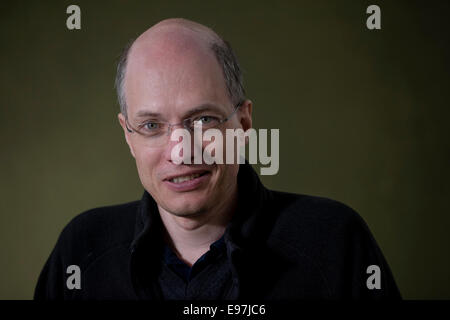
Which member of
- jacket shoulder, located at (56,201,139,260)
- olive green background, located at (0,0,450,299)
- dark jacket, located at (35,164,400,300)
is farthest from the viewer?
olive green background, located at (0,0,450,299)

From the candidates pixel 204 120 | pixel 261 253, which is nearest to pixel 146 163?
pixel 204 120

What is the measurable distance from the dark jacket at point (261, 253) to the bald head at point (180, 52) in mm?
321

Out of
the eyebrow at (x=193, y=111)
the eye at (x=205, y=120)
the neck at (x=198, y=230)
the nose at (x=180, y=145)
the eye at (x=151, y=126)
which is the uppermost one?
the eyebrow at (x=193, y=111)

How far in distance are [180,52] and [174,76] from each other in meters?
0.07

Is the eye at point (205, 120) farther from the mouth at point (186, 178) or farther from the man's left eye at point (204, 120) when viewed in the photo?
the mouth at point (186, 178)

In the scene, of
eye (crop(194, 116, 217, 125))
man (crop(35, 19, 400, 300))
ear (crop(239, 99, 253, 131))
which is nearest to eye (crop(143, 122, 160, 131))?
man (crop(35, 19, 400, 300))

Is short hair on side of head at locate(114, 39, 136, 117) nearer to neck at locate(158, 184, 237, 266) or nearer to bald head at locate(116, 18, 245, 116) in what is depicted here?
bald head at locate(116, 18, 245, 116)

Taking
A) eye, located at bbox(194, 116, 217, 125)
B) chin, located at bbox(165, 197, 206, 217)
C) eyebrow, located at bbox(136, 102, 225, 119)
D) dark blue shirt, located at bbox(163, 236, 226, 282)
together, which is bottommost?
dark blue shirt, located at bbox(163, 236, 226, 282)

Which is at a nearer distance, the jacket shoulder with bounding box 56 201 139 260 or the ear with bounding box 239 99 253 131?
the ear with bounding box 239 99 253 131

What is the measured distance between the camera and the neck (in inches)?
52.6

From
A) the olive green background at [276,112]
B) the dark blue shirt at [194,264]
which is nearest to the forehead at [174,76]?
the dark blue shirt at [194,264]

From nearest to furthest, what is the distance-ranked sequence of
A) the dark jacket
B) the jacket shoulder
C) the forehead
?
the forehead, the dark jacket, the jacket shoulder

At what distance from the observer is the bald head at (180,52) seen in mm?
1235
